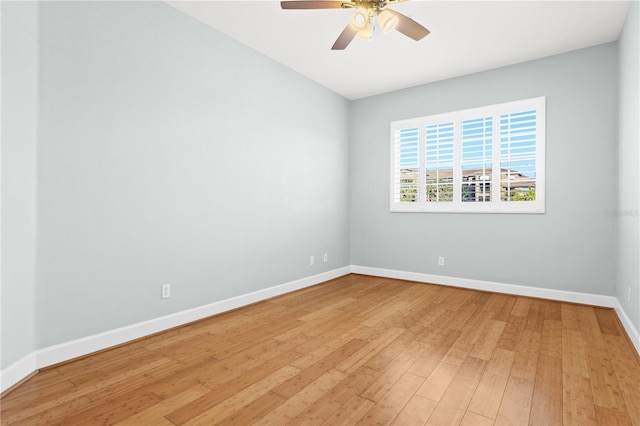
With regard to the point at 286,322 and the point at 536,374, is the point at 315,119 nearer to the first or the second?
the point at 286,322

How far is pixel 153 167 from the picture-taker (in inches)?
103

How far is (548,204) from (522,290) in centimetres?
106

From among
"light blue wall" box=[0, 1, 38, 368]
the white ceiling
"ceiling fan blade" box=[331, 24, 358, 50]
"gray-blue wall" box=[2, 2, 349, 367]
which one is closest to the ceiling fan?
"ceiling fan blade" box=[331, 24, 358, 50]

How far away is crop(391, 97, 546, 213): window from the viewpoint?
3752 millimetres

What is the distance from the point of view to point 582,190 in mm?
3473

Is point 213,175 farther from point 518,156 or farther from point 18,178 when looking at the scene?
point 518,156

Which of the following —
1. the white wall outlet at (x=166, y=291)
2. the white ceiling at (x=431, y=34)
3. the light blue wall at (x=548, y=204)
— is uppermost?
the white ceiling at (x=431, y=34)

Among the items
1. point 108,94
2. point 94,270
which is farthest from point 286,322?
point 108,94

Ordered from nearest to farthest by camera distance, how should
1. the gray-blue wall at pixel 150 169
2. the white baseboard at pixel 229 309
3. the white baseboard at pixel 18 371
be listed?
the white baseboard at pixel 18 371 < the white baseboard at pixel 229 309 < the gray-blue wall at pixel 150 169

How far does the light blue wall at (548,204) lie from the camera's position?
133 inches

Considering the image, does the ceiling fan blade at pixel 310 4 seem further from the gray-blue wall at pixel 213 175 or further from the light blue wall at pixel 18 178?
the light blue wall at pixel 18 178

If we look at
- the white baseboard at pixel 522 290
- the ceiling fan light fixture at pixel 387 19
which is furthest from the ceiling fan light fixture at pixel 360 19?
the white baseboard at pixel 522 290

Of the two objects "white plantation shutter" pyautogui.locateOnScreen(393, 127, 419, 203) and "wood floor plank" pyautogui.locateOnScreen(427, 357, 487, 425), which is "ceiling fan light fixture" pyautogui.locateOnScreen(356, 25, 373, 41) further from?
"wood floor plank" pyautogui.locateOnScreen(427, 357, 487, 425)

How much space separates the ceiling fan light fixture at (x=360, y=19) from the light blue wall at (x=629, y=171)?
2.04m
